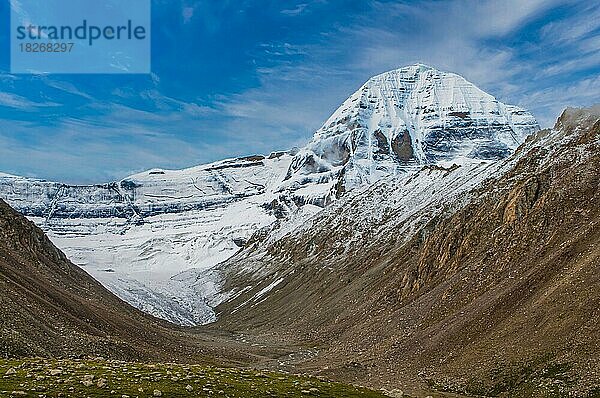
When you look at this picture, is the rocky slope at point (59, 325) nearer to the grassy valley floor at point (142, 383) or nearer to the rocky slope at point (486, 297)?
the grassy valley floor at point (142, 383)

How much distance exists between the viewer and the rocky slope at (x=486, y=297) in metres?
54.0

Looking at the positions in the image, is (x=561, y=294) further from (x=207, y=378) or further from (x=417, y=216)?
(x=417, y=216)

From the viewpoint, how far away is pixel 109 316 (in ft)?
268

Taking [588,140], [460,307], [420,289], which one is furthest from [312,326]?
[588,140]

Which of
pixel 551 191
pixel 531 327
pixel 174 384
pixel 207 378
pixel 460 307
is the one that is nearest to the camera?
pixel 174 384

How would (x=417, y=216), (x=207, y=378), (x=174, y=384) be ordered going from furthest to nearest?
(x=417, y=216) < (x=207, y=378) < (x=174, y=384)

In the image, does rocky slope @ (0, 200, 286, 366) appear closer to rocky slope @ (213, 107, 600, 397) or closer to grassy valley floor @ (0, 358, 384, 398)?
grassy valley floor @ (0, 358, 384, 398)

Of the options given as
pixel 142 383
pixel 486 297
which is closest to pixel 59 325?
pixel 142 383

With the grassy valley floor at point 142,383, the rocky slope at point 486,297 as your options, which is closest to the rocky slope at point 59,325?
the grassy valley floor at point 142,383

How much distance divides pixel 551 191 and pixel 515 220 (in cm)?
799

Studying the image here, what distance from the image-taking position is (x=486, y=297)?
2990 inches

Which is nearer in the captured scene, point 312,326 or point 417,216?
point 312,326

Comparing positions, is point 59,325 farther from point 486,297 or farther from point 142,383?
point 486,297

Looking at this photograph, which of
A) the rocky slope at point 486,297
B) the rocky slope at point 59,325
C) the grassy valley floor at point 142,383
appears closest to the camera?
the grassy valley floor at point 142,383
